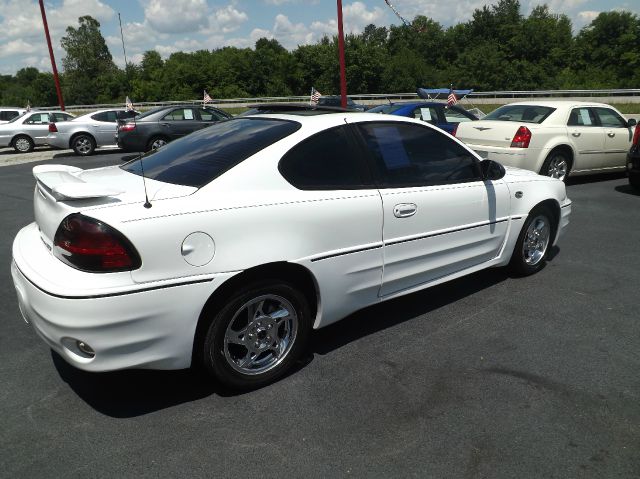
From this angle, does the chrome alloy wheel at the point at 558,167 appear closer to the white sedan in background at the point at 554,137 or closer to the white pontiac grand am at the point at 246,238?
the white sedan in background at the point at 554,137

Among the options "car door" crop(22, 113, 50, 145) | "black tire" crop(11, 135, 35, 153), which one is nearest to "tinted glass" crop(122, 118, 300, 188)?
"car door" crop(22, 113, 50, 145)

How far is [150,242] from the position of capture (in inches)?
98.5

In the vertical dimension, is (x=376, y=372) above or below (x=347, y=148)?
below

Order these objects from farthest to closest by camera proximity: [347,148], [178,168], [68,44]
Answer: [68,44], [347,148], [178,168]

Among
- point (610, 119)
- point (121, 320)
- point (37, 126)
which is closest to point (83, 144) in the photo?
point (37, 126)

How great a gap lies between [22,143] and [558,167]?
16.0 metres

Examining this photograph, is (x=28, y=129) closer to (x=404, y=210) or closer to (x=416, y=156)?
(x=416, y=156)

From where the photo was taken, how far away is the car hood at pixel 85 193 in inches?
103

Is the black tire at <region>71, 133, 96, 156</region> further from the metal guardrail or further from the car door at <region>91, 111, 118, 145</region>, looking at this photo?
the metal guardrail

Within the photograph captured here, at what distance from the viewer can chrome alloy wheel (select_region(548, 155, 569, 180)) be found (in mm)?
8773

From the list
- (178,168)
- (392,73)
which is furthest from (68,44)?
(178,168)

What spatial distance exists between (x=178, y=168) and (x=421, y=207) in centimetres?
163

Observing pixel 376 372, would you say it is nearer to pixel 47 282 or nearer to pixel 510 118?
pixel 47 282

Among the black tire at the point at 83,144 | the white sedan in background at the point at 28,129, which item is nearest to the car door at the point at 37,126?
the white sedan in background at the point at 28,129
